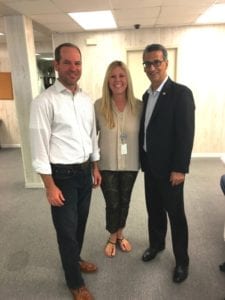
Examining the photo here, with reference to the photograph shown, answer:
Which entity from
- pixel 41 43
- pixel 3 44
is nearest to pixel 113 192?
pixel 41 43

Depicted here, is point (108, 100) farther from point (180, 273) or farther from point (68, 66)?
point (180, 273)

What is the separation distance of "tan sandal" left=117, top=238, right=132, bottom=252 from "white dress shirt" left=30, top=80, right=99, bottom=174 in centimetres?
103

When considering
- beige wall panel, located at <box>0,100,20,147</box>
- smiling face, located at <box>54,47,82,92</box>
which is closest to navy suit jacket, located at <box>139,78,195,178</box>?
smiling face, located at <box>54,47,82,92</box>

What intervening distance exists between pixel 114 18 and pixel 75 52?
8.52 ft

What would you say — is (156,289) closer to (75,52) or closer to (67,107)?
(67,107)

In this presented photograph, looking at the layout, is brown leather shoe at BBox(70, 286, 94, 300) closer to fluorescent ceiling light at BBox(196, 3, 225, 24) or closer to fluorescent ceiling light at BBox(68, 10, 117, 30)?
fluorescent ceiling light at BBox(68, 10, 117, 30)

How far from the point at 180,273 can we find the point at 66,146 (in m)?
1.30

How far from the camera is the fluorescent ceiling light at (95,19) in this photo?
348 cm

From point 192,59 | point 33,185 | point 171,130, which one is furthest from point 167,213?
point 192,59

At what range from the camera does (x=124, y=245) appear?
2.31m

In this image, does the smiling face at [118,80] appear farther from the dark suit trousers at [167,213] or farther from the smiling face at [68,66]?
the dark suit trousers at [167,213]

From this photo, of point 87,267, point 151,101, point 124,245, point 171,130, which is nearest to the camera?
point 171,130

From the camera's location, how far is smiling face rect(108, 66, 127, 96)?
1.81 meters

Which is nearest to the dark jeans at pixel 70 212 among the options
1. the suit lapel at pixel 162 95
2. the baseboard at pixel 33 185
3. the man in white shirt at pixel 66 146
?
the man in white shirt at pixel 66 146
